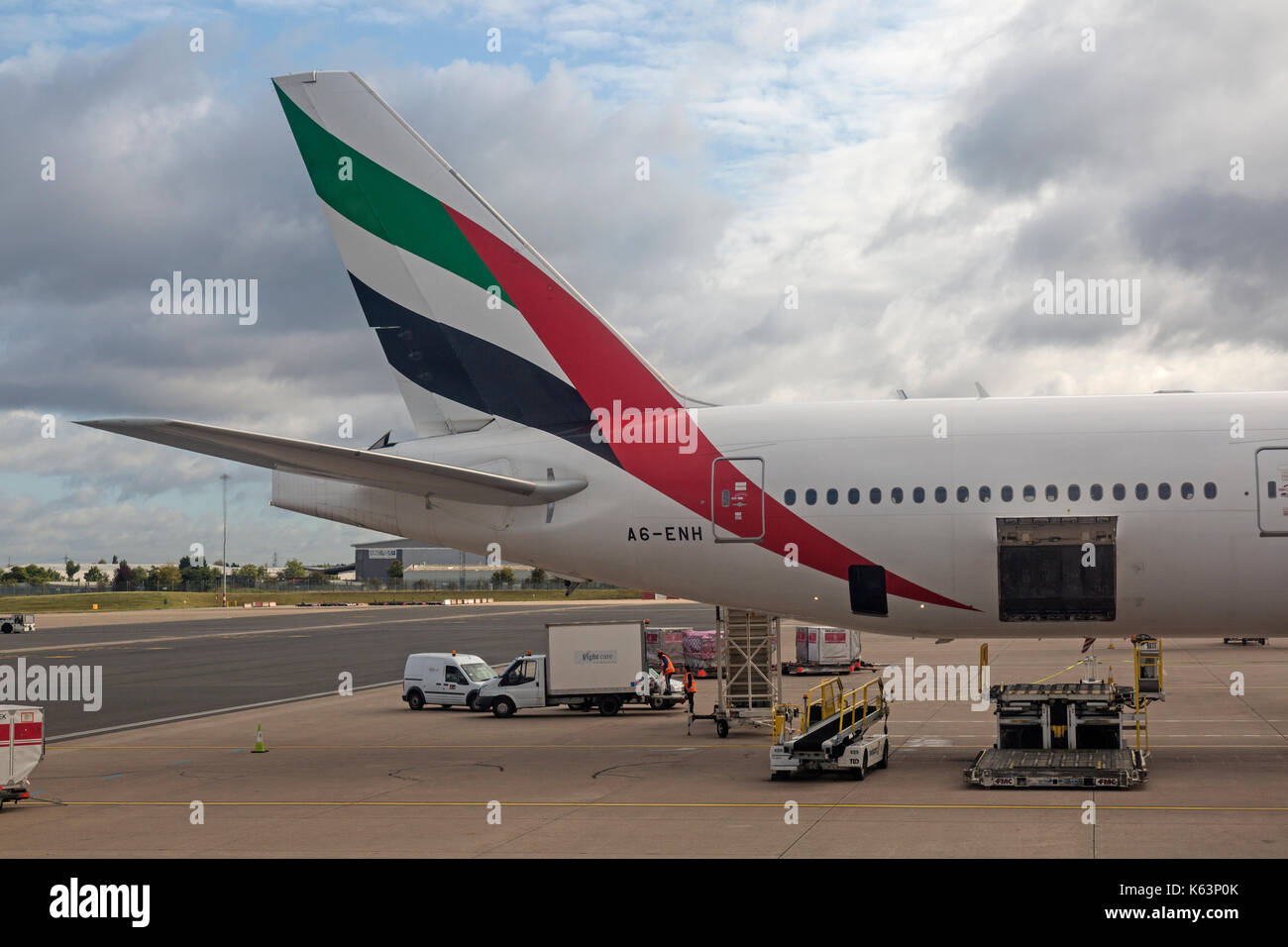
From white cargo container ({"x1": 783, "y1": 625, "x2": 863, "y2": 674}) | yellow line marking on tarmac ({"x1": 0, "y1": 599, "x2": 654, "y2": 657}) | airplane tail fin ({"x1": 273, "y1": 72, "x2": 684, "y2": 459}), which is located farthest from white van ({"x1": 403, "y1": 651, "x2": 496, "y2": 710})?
yellow line marking on tarmac ({"x1": 0, "y1": 599, "x2": 654, "y2": 657})

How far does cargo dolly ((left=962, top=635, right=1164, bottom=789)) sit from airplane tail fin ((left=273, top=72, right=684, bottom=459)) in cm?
1050

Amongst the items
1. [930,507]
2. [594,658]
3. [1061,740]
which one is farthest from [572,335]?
[594,658]

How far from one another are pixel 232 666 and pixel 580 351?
143 ft

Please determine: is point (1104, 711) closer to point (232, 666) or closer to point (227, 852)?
point (227, 852)

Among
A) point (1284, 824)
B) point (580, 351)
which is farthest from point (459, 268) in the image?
point (1284, 824)

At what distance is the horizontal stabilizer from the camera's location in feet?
71.1

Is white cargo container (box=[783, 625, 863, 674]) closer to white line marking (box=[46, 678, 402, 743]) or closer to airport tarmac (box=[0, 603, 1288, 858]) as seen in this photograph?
airport tarmac (box=[0, 603, 1288, 858])

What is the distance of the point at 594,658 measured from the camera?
1564 inches

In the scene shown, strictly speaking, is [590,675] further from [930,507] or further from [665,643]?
[930,507]

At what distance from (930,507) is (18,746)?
18.9 m

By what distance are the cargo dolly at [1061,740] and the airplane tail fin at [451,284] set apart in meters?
10.5

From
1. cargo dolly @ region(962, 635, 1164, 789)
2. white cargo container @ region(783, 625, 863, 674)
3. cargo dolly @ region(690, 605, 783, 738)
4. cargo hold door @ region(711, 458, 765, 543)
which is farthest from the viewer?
white cargo container @ region(783, 625, 863, 674)
